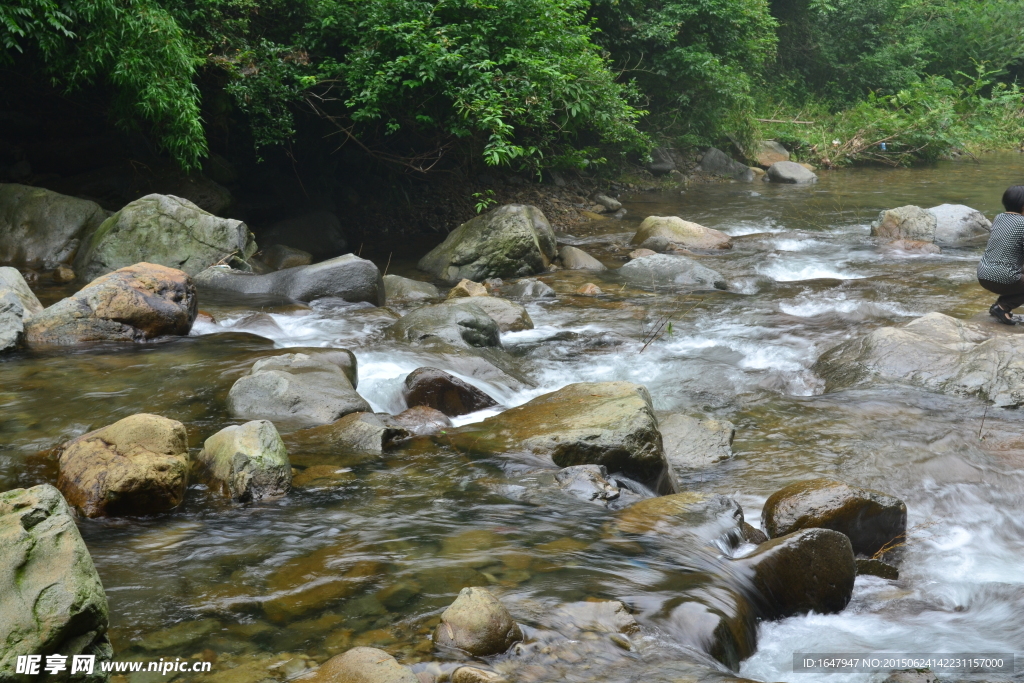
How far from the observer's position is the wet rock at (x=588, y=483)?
4492 mm

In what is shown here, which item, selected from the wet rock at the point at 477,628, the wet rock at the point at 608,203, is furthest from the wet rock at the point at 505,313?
the wet rock at the point at 608,203

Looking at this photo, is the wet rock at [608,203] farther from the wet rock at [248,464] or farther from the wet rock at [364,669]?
the wet rock at [364,669]

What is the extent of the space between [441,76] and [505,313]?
13.4 feet

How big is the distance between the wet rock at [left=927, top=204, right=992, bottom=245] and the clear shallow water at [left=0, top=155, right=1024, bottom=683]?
3148 mm

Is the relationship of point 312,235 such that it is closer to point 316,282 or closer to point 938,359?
point 316,282

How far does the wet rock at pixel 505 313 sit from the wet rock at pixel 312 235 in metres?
4.37

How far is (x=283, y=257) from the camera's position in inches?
447

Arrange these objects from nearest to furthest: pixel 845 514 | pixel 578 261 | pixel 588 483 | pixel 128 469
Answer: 1. pixel 128 469
2. pixel 845 514
3. pixel 588 483
4. pixel 578 261

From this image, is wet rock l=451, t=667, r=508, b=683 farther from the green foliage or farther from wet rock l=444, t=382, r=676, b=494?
the green foliage

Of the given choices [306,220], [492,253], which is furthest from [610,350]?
[306,220]

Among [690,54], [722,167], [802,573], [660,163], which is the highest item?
[690,54]

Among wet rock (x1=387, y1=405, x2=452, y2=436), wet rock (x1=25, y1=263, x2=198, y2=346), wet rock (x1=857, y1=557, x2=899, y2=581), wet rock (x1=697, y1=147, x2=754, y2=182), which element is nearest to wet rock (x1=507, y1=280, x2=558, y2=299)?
wet rock (x1=25, y1=263, x2=198, y2=346)

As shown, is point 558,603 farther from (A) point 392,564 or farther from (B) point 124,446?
(B) point 124,446

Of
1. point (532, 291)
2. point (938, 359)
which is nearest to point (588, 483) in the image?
point (938, 359)
